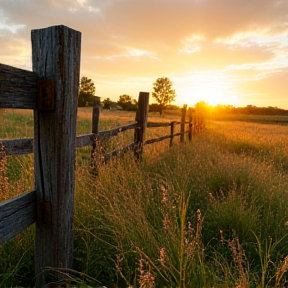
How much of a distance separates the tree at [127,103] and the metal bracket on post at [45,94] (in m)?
73.2

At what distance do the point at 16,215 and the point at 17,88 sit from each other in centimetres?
66

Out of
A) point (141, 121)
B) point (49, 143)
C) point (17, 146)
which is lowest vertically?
point (17, 146)

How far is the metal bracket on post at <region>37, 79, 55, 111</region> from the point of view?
153cm

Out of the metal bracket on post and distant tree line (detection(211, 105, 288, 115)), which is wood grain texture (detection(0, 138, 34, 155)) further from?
distant tree line (detection(211, 105, 288, 115))

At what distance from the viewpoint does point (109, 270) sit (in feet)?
7.48

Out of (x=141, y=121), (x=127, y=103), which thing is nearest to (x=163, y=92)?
(x=127, y=103)

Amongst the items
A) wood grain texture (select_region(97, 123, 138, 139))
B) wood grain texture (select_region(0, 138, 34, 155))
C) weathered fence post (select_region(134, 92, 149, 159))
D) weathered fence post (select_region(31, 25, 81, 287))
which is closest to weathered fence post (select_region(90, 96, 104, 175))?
wood grain texture (select_region(97, 123, 138, 139))

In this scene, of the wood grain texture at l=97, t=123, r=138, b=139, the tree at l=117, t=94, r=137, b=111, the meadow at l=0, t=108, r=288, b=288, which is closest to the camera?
the meadow at l=0, t=108, r=288, b=288

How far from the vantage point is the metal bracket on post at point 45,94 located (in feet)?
5.03

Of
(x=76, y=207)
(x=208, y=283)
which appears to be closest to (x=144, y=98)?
(x=76, y=207)

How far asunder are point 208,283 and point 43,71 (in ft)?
5.65

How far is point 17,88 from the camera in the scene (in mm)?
1378

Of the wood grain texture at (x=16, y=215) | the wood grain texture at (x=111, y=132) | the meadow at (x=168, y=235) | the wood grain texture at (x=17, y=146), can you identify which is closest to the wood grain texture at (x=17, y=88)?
the meadow at (x=168, y=235)

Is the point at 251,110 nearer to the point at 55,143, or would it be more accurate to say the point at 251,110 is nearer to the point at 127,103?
the point at 127,103
